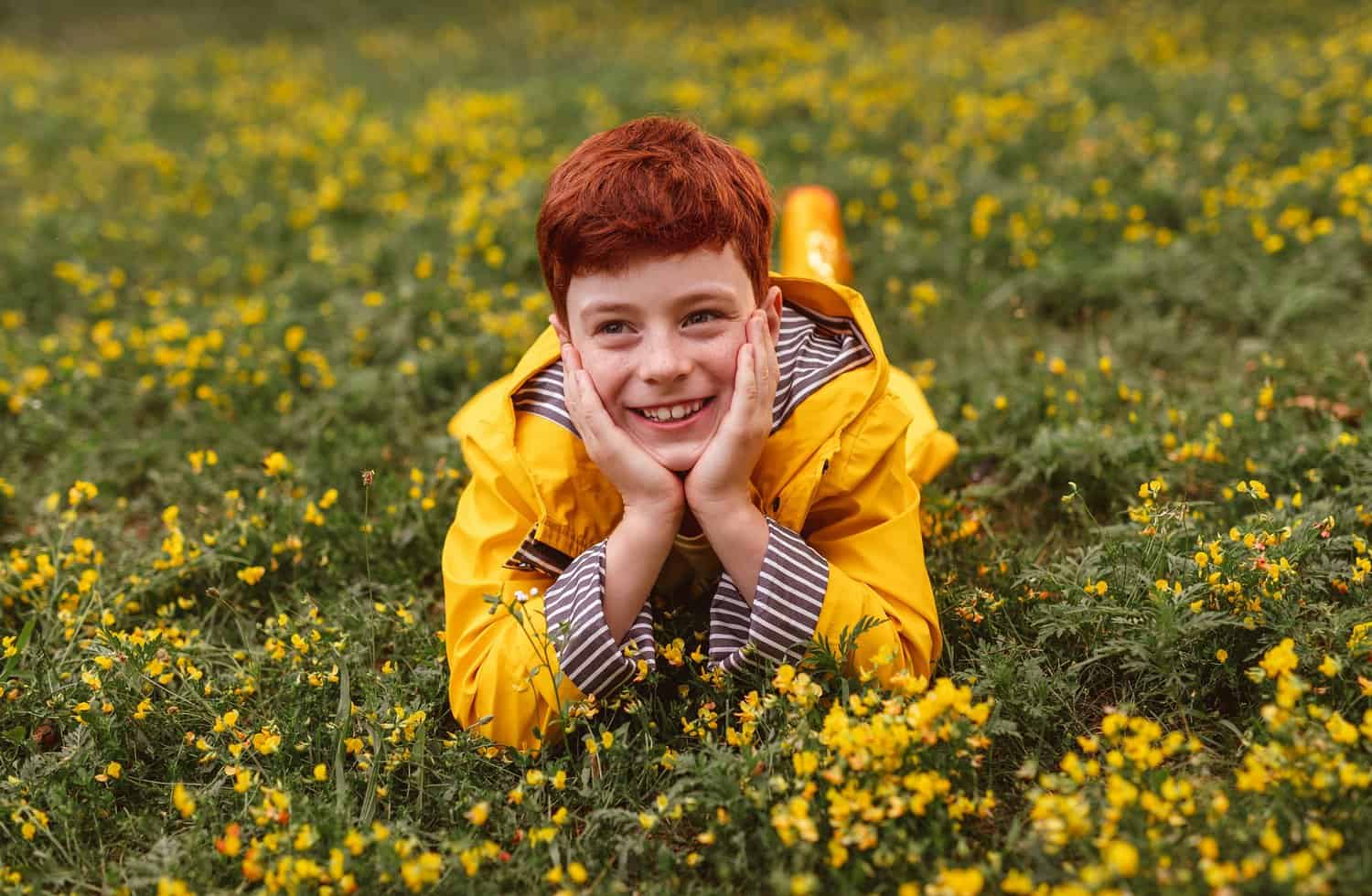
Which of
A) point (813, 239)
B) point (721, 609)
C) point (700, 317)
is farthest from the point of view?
point (813, 239)

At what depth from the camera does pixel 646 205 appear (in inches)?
103

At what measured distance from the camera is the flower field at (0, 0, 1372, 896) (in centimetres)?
238

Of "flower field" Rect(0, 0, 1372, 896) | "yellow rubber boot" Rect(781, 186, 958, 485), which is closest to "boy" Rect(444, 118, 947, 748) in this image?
"flower field" Rect(0, 0, 1372, 896)

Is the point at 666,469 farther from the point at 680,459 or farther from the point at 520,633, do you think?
the point at 520,633

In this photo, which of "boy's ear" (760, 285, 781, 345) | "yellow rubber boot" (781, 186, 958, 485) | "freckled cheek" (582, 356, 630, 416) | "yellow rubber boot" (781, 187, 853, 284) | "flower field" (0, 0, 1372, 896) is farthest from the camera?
"yellow rubber boot" (781, 187, 853, 284)

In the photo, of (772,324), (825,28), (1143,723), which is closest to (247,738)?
(772,324)

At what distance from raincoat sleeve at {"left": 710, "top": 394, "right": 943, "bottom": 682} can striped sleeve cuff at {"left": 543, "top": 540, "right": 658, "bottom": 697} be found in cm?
21

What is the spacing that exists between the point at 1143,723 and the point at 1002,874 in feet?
1.40

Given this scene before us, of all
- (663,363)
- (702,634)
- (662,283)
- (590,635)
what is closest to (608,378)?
(663,363)

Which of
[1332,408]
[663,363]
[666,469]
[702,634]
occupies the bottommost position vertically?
[702,634]

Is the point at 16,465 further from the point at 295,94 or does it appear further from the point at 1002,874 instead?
the point at 295,94

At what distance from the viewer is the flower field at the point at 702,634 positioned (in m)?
2.38

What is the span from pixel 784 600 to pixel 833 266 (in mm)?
2438

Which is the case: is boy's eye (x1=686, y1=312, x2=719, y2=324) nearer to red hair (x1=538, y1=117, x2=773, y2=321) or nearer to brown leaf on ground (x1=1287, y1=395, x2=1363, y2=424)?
red hair (x1=538, y1=117, x2=773, y2=321)
